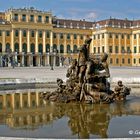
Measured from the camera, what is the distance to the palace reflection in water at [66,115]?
380 inches

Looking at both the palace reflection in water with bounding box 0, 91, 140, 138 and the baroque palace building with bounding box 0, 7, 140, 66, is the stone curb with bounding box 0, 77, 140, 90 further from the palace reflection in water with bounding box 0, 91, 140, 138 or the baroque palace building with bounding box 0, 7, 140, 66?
the baroque palace building with bounding box 0, 7, 140, 66

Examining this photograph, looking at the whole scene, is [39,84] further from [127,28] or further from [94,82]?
[127,28]

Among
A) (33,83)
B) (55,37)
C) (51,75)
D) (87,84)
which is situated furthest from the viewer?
(55,37)

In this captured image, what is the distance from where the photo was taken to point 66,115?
1181 centimetres

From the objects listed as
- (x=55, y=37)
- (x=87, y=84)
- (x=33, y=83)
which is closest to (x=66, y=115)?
(x=87, y=84)

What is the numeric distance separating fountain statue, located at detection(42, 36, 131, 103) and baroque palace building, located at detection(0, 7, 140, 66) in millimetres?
71421

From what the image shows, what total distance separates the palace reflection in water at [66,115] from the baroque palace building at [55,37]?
2842 inches

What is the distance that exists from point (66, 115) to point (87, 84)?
271cm

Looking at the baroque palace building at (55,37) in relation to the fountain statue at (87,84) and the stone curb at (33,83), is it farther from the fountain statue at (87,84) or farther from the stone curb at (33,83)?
the fountain statue at (87,84)

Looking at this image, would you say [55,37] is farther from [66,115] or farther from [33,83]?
[66,115]

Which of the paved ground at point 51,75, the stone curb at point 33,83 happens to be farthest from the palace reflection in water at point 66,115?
the paved ground at point 51,75

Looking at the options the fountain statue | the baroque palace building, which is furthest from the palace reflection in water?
the baroque palace building

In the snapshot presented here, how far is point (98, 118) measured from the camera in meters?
11.2

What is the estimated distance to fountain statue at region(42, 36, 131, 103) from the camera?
1426cm
